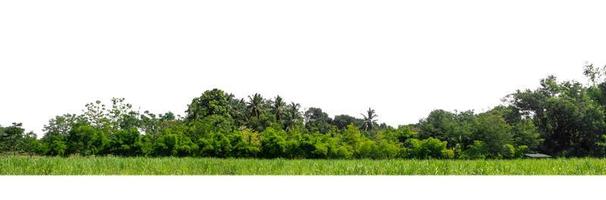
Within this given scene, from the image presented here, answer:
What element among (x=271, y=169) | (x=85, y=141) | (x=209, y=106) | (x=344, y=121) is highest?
(x=209, y=106)

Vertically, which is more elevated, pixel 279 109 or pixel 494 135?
pixel 279 109

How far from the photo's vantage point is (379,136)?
4316 centimetres

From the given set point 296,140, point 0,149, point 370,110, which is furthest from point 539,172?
point 370,110

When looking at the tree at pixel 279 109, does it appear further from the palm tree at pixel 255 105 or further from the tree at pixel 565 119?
Answer: the tree at pixel 565 119

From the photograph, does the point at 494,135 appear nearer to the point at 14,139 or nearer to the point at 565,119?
the point at 565,119

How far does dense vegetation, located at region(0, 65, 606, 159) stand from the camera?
38750 mm

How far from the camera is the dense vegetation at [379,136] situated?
38.8m

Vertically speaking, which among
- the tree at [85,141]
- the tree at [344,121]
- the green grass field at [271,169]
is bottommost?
the green grass field at [271,169]

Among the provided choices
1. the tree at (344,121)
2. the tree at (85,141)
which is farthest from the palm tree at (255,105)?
the tree at (85,141)
